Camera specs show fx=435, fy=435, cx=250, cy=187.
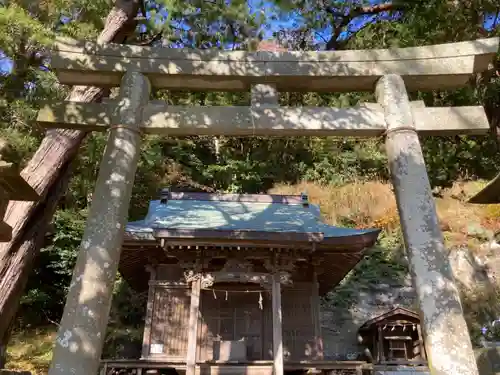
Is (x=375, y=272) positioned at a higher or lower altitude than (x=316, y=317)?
higher

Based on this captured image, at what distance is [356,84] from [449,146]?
20.3ft

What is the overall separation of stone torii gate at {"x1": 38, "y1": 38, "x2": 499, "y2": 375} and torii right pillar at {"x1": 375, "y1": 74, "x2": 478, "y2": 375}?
11 mm

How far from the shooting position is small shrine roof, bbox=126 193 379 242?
28.1ft

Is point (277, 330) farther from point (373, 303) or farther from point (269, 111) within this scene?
point (373, 303)

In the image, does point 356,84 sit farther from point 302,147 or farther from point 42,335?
point 302,147

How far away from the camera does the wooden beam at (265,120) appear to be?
4.86m

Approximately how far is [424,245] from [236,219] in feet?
22.9

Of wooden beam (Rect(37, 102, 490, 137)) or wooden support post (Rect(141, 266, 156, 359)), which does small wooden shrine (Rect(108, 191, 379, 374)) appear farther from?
wooden beam (Rect(37, 102, 490, 137))

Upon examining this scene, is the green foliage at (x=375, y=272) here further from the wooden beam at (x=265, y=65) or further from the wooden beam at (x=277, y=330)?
the wooden beam at (x=265, y=65)

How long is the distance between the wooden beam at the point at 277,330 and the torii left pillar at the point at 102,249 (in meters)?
5.05

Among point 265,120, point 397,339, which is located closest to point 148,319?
point 265,120

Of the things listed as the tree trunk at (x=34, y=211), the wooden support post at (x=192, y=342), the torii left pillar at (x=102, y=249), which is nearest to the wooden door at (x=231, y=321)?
the wooden support post at (x=192, y=342)

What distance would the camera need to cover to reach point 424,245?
414 centimetres

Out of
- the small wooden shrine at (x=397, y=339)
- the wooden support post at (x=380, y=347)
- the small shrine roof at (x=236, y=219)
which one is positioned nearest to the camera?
the small shrine roof at (x=236, y=219)
